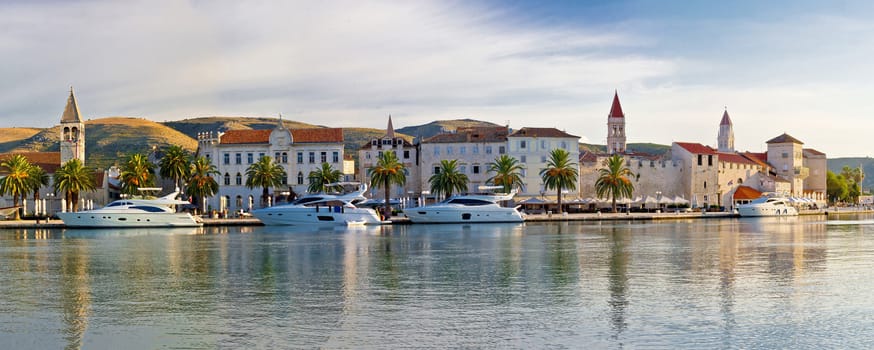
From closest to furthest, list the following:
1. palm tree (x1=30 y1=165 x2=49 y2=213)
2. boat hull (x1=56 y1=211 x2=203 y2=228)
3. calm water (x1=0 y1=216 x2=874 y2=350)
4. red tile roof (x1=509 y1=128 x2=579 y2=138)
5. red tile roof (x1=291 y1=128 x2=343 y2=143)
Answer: calm water (x1=0 y1=216 x2=874 y2=350) → boat hull (x1=56 y1=211 x2=203 y2=228) → palm tree (x1=30 y1=165 x2=49 y2=213) → red tile roof (x1=291 y1=128 x2=343 y2=143) → red tile roof (x1=509 y1=128 x2=579 y2=138)

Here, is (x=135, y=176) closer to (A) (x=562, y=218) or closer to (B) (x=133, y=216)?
(B) (x=133, y=216)

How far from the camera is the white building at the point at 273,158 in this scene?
306ft

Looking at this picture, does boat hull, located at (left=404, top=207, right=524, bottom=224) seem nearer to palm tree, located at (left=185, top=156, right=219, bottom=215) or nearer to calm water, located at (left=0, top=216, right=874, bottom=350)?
palm tree, located at (left=185, top=156, right=219, bottom=215)

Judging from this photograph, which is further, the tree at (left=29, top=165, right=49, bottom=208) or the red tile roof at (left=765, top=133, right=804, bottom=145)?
the red tile roof at (left=765, top=133, right=804, bottom=145)

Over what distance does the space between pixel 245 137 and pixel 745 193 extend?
62167 millimetres

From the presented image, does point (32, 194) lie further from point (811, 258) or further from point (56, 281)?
point (811, 258)

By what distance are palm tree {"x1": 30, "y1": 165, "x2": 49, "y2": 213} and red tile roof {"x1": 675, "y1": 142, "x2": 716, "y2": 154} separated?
71884 mm

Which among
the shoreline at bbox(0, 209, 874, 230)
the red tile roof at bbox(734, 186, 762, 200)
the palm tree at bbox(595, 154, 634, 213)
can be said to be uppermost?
the palm tree at bbox(595, 154, 634, 213)

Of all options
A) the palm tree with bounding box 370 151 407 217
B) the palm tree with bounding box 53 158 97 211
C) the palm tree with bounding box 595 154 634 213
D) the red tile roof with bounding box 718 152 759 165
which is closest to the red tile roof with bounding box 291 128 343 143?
the palm tree with bounding box 370 151 407 217

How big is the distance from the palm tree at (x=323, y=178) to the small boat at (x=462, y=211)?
12.7 meters

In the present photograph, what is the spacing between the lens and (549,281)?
30484mm

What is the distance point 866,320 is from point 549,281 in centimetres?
1072

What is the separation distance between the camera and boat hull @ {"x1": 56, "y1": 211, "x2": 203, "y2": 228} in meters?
69.2

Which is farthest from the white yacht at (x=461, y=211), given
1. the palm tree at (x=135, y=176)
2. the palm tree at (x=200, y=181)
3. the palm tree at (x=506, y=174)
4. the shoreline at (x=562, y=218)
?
the palm tree at (x=135, y=176)
